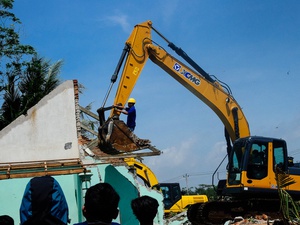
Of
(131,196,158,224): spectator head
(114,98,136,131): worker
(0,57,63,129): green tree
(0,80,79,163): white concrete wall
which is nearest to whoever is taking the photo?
(131,196,158,224): spectator head

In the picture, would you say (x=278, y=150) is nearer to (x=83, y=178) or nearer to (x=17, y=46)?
(x=83, y=178)

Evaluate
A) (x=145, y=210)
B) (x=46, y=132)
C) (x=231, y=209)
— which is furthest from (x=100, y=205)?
(x=231, y=209)

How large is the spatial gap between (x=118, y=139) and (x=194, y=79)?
13.3 feet

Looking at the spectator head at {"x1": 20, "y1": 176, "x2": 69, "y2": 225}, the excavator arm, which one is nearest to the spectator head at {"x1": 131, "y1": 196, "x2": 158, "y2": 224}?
the spectator head at {"x1": 20, "y1": 176, "x2": 69, "y2": 225}

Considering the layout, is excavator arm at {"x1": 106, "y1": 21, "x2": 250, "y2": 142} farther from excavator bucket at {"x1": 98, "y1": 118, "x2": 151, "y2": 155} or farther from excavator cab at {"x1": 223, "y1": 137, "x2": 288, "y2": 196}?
excavator bucket at {"x1": 98, "y1": 118, "x2": 151, "y2": 155}

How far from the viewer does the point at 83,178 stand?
9484mm

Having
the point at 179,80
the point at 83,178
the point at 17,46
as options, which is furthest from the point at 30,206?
the point at 17,46

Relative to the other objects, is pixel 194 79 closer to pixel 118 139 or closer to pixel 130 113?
pixel 130 113

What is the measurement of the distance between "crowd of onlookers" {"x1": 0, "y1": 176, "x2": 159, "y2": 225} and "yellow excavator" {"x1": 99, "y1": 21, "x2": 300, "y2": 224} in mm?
7341

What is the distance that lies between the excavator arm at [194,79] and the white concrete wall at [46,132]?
3425mm

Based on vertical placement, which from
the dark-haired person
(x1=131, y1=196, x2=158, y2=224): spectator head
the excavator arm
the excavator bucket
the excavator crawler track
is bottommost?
the excavator crawler track

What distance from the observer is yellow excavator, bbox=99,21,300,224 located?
40.5ft

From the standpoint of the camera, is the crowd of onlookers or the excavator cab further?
the excavator cab

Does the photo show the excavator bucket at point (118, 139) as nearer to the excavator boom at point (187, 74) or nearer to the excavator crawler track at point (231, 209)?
the excavator boom at point (187, 74)
